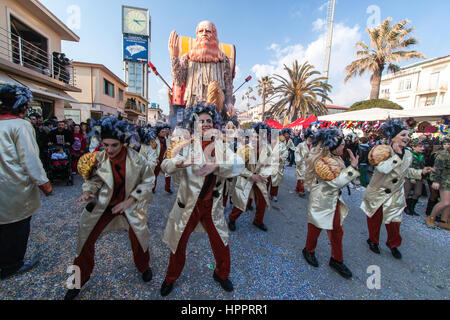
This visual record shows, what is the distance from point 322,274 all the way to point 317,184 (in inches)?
44.6

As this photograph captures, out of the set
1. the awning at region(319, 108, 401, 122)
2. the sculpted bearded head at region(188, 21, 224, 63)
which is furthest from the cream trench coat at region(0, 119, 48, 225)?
the awning at region(319, 108, 401, 122)

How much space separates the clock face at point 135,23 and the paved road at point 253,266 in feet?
106

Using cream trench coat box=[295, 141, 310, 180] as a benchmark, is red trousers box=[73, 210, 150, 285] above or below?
below

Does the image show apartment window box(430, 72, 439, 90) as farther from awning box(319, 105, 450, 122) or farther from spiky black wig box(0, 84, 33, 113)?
spiky black wig box(0, 84, 33, 113)

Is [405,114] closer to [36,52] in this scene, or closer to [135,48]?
[36,52]

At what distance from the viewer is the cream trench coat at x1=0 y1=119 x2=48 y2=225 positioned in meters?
2.03

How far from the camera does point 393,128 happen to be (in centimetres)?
292

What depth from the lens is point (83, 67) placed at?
17453 millimetres

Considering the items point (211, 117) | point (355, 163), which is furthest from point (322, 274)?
point (211, 117)

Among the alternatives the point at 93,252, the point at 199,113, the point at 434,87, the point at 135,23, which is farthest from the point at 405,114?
the point at 135,23

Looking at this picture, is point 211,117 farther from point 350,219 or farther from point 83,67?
point 83,67

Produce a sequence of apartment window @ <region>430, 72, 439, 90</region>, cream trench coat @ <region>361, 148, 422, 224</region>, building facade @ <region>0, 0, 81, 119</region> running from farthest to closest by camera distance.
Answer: apartment window @ <region>430, 72, 439, 90</region> → building facade @ <region>0, 0, 81, 119</region> → cream trench coat @ <region>361, 148, 422, 224</region>

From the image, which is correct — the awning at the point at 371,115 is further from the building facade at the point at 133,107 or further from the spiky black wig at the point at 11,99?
the building facade at the point at 133,107
